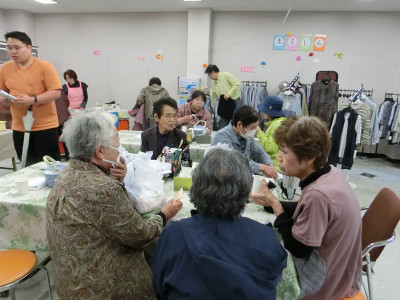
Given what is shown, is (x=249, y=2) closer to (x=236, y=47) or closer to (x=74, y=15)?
(x=236, y=47)

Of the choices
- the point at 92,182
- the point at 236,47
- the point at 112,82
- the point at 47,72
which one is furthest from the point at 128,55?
the point at 92,182

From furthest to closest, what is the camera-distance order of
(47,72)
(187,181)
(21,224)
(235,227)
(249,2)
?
1. (249,2)
2. (47,72)
3. (187,181)
4. (21,224)
5. (235,227)

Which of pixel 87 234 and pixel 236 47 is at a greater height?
pixel 236 47

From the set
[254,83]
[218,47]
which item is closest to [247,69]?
[254,83]

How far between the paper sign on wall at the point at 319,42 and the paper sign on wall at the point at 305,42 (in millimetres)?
98

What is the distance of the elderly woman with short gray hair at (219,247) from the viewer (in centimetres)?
77

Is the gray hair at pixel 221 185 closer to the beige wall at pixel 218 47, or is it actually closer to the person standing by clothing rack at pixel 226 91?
the person standing by clothing rack at pixel 226 91

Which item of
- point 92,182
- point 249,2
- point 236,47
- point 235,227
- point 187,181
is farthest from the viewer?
point 236,47

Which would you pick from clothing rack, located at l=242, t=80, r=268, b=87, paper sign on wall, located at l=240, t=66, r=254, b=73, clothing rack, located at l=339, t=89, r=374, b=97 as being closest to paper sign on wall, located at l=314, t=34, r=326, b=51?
clothing rack, located at l=339, t=89, r=374, b=97

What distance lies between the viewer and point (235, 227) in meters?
0.85

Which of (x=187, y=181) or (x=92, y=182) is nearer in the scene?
(x=92, y=182)

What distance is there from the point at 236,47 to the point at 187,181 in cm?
498

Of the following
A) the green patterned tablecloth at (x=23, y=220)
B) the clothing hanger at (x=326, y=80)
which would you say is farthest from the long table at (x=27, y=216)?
the clothing hanger at (x=326, y=80)

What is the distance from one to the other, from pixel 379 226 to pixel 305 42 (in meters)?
5.07
